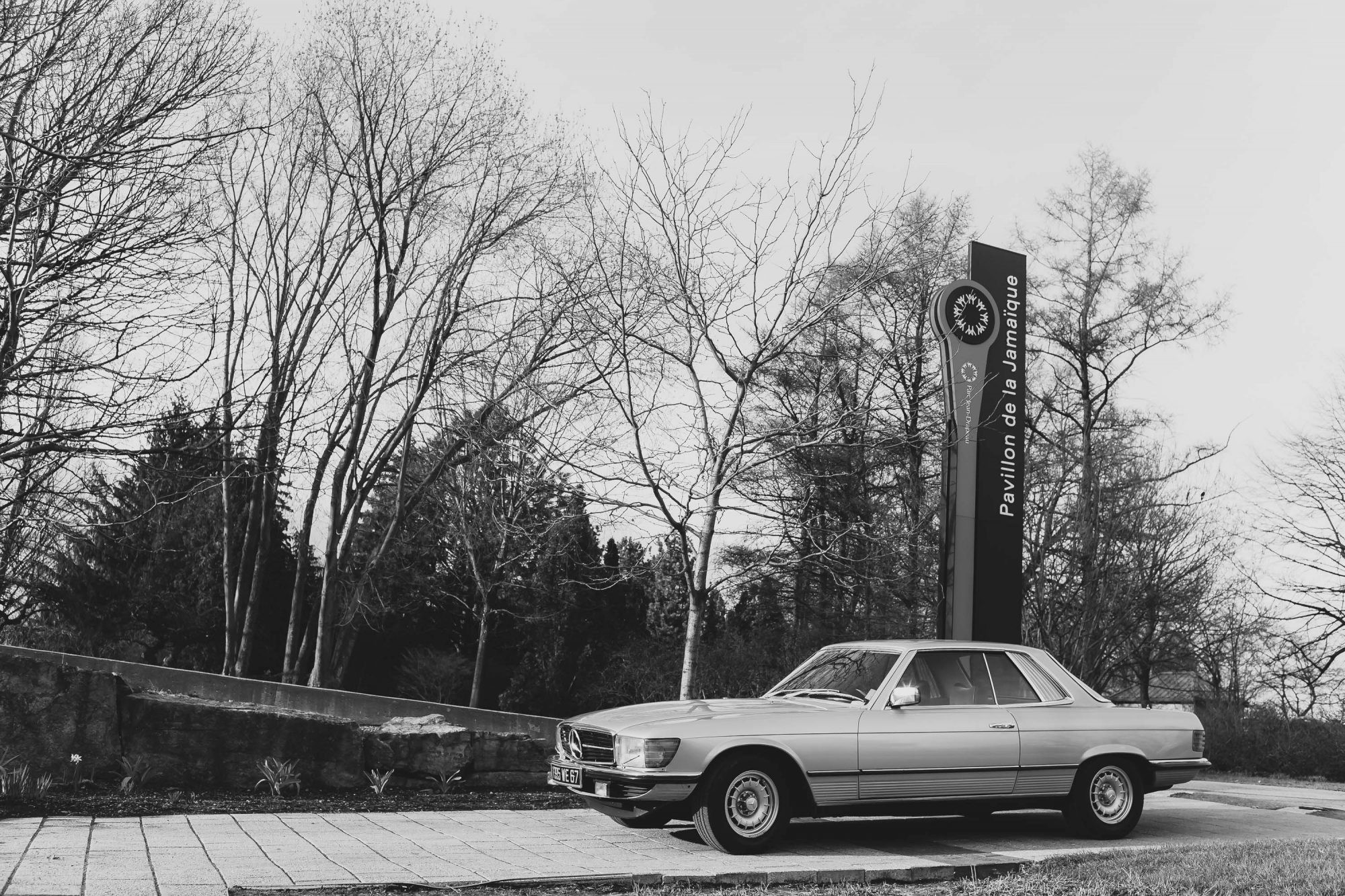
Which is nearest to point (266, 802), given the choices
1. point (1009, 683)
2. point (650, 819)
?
point (650, 819)

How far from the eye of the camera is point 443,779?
33.8 ft

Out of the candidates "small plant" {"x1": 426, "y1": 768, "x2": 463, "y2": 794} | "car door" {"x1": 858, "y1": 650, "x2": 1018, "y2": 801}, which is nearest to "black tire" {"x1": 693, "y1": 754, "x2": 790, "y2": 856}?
"car door" {"x1": 858, "y1": 650, "x2": 1018, "y2": 801}

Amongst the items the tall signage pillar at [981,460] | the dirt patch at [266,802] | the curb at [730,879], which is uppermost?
the tall signage pillar at [981,460]

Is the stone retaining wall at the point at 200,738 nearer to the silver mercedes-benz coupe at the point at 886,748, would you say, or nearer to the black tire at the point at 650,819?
the silver mercedes-benz coupe at the point at 886,748

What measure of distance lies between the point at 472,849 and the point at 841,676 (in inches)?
124

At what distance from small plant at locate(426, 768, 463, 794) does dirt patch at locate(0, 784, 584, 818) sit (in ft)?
0.24

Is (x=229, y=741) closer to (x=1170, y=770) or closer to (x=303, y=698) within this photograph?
(x=303, y=698)

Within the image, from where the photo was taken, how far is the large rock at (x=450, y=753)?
10.2 m

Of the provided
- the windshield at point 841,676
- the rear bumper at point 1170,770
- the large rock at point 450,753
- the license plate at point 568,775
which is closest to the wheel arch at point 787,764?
the windshield at point 841,676

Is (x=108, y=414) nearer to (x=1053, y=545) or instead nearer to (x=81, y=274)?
(x=81, y=274)

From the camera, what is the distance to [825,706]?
835 cm

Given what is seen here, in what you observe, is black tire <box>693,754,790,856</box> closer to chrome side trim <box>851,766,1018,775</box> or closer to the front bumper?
the front bumper

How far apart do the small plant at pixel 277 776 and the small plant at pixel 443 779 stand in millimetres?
1260

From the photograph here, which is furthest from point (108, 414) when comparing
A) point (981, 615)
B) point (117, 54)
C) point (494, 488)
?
point (494, 488)
